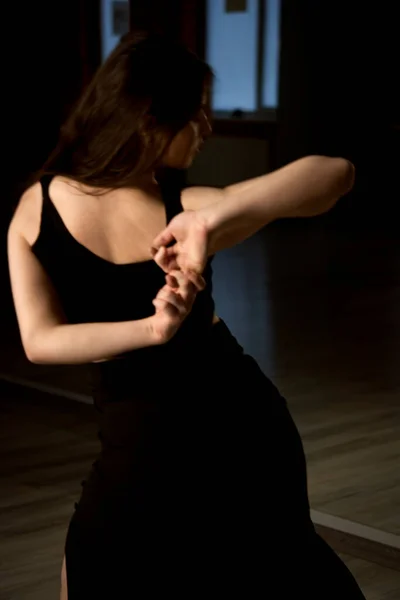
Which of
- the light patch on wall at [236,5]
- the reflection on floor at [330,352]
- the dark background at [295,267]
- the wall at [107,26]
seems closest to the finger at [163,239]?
the dark background at [295,267]

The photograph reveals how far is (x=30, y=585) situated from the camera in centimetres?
248

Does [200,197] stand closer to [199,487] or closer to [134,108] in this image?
[134,108]

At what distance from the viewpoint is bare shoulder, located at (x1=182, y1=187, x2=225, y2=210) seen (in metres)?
1.37

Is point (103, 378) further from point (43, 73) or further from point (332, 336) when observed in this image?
point (43, 73)

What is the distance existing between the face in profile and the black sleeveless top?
38 millimetres

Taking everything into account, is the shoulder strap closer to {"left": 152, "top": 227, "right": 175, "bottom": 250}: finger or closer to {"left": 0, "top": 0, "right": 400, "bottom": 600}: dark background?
{"left": 152, "top": 227, "right": 175, "bottom": 250}: finger

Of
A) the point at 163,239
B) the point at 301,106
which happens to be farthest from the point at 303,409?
the point at 301,106

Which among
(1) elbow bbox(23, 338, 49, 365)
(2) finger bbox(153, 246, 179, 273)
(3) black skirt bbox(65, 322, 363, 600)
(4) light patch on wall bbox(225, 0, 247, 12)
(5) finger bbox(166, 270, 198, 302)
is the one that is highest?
(2) finger bbox(153, 246, 179, 273)

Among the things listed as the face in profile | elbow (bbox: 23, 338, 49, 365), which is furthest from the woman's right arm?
the face in profile

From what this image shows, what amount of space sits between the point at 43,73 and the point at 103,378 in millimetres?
6777

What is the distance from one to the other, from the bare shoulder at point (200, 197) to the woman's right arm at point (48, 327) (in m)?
0.17

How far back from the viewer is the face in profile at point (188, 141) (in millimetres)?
1417

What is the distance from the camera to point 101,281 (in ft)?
4.61

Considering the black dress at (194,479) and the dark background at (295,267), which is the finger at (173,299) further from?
the dark background at (295,267)
